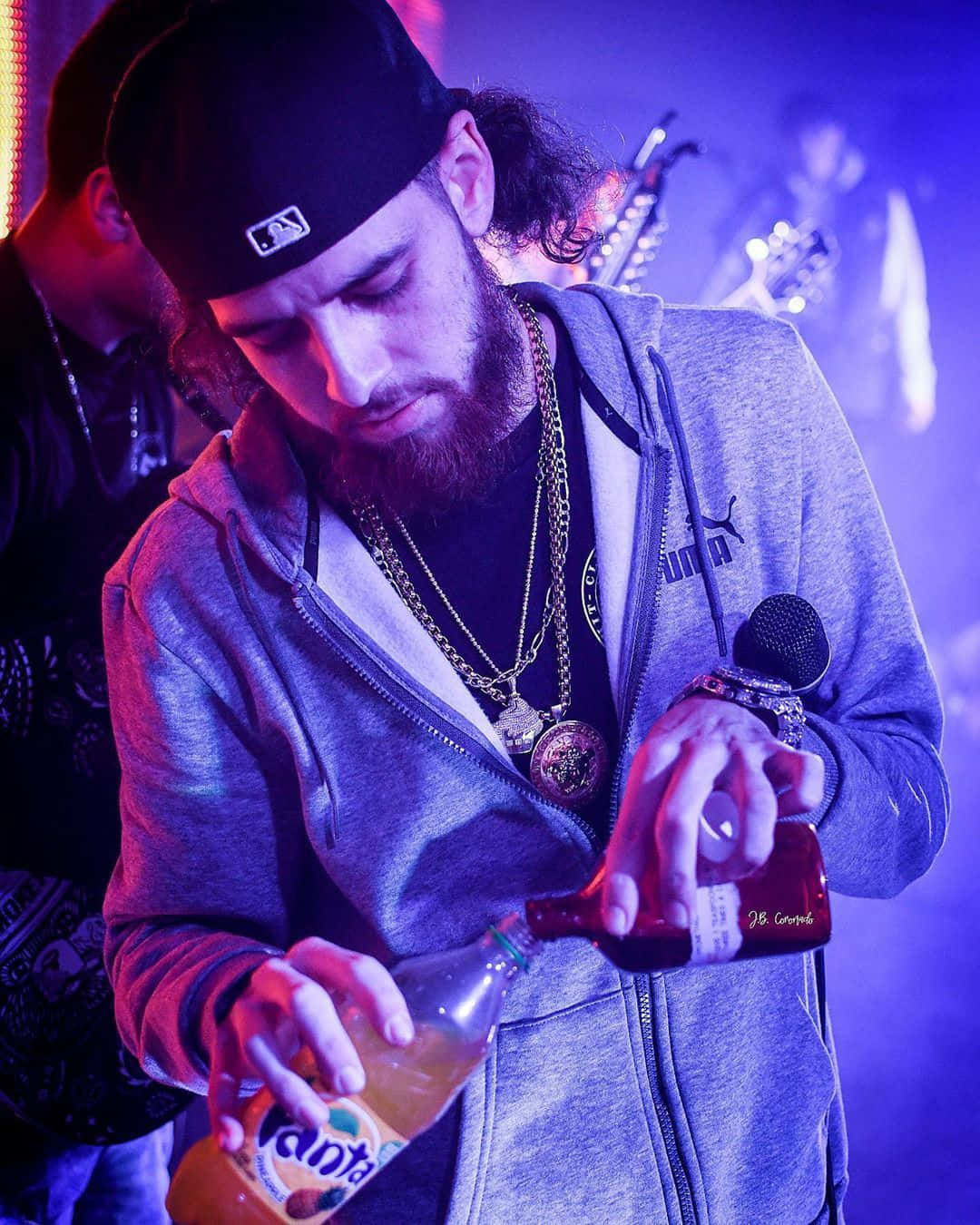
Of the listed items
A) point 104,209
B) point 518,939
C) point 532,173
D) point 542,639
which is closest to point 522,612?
point 542,639

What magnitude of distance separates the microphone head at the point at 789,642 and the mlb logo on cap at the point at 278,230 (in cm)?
79

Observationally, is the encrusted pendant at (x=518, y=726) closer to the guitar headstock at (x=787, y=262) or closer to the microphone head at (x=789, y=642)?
the microphone head at (x=789, y=642)

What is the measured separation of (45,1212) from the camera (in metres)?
2.04

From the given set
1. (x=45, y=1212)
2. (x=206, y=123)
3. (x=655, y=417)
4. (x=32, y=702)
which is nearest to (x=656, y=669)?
(x=655, y=417)

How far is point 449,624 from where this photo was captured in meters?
1.50

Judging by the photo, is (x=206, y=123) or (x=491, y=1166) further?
(x=491, y=1166)

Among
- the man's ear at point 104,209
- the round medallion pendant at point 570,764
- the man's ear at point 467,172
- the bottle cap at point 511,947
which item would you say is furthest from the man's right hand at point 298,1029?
the man's ear at point 104,209

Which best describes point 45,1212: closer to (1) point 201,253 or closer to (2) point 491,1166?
(2) point 491,1166

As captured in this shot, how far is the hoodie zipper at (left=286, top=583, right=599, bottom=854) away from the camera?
1.29 m

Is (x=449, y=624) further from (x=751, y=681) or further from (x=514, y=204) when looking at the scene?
(x=514, y=204)

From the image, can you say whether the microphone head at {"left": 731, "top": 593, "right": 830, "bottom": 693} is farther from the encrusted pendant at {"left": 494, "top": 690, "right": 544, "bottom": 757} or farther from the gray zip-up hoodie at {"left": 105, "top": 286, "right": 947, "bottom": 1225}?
the encrusted pendant at {"left": 494, "top": 690, "right": 544, "bottom": 757}

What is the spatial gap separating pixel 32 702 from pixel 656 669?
127 cm

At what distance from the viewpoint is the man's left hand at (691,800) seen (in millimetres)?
933

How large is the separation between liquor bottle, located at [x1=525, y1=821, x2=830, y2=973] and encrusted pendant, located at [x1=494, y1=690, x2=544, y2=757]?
0.31 m
